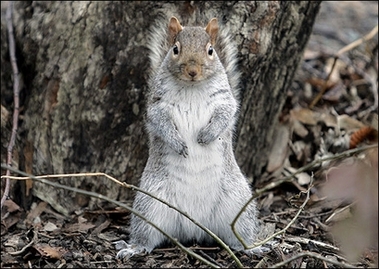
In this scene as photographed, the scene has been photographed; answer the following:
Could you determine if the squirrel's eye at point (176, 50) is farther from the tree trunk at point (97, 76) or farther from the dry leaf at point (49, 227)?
the dry leaf at point (49, 227)

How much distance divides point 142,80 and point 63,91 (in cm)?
59

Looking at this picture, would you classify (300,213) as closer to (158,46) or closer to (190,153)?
(190,153)

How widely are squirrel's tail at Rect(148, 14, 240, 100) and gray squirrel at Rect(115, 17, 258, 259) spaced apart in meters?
0.18

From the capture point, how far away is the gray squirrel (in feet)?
12.8

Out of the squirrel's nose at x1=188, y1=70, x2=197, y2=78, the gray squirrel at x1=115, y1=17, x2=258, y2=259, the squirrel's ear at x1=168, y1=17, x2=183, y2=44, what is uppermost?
the squirrel's ear at x1=168, y1=17, x2=183, y2=44

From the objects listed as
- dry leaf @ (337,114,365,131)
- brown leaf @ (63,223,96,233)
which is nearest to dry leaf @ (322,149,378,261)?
brown leaf @ (63,223,96,233)

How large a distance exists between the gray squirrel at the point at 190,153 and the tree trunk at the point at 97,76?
0.86 meters

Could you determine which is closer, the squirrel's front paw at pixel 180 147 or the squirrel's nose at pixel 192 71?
the squirrel's nose at pixel 192 71

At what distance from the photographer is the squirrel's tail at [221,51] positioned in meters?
A: 4.28

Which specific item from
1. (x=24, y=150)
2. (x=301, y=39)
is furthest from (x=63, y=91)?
(x=301, y=39)

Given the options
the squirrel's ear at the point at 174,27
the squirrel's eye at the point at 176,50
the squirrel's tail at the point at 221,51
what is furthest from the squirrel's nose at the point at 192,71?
the squirrel's tail at the point at 221,51

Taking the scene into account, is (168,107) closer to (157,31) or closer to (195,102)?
(195,102)

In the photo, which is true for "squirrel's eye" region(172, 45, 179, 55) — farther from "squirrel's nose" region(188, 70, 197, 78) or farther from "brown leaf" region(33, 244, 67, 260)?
"brown leaf" region(33, 244, 67, 260)

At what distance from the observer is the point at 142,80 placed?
498cm
